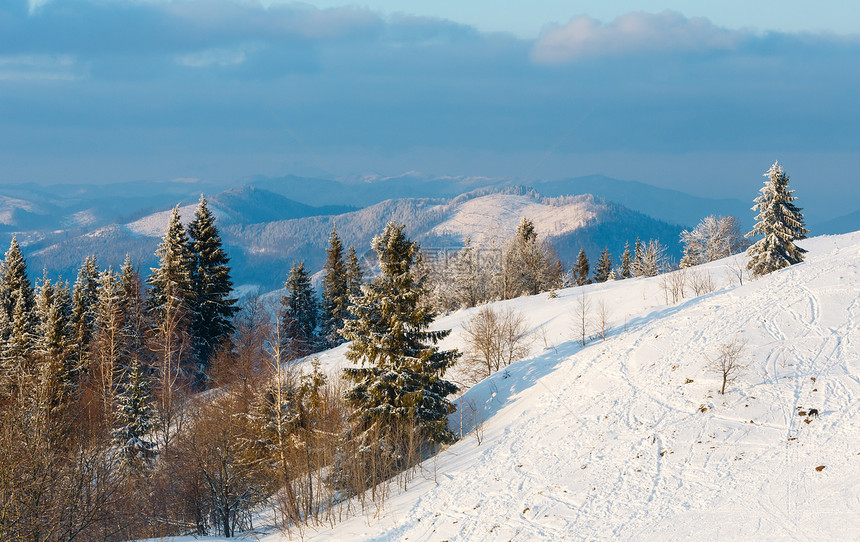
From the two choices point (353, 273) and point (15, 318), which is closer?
point (15, 318)

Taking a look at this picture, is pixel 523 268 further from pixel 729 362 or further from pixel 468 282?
pixel 729 362

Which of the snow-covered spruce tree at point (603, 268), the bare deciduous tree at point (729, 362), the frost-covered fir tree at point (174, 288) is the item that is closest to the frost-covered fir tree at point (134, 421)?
the frost-covered fir tree at point (174, 288)

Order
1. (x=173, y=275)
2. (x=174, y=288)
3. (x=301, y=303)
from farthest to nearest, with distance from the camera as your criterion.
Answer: (x=301, y=303) < (x=173, y=275) < (x=174, y=288)

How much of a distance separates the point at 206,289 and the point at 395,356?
26.9 metres

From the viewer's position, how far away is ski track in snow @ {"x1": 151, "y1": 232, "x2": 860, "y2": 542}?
1267cm

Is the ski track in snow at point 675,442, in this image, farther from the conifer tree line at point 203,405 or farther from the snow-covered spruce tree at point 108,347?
the snow-covered spruce tree at point 108,347

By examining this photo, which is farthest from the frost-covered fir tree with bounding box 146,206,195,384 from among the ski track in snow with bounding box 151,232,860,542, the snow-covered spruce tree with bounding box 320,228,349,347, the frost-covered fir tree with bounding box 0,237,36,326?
the ski track in snow with bounding box 151,232,860,542

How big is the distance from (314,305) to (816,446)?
172 ft

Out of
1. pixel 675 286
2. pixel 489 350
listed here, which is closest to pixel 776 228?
pixel 675 286

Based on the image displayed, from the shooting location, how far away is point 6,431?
14.3 metres

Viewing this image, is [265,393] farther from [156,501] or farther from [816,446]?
[816,446]

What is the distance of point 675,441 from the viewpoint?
15984 mm

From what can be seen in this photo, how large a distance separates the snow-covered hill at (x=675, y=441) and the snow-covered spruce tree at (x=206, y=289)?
1006 inches

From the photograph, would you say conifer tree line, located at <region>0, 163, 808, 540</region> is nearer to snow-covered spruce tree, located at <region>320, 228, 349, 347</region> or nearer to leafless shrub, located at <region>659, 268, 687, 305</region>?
leafless shrub, located at <region>659, 268, 687, 305</region>
